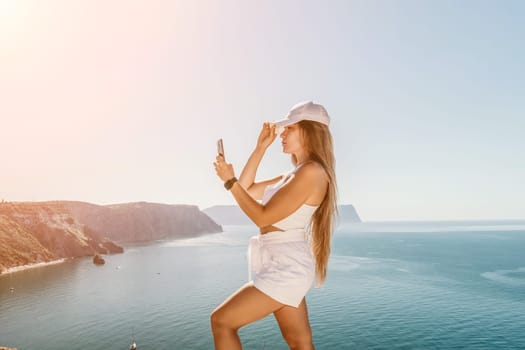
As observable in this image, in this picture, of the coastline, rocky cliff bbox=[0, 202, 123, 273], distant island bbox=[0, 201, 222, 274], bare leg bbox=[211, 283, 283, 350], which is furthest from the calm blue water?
bare leg bbox=[211, 283, 283, 350]

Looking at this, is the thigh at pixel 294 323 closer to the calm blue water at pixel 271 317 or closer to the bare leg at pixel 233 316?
the bare leg at pixel 233 316

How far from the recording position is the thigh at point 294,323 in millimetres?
2424

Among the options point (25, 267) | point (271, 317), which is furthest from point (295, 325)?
point (25, 267)

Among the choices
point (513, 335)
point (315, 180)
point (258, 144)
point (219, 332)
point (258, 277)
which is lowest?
point (513, 335)

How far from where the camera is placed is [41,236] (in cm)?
10688

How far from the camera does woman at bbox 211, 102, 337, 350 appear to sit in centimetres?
222

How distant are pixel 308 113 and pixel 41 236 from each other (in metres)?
126

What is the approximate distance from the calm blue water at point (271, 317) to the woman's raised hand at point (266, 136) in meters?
41.4

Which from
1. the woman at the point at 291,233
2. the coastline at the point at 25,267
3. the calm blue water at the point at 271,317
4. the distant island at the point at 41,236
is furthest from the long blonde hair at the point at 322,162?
the distant island at the point at 41,236

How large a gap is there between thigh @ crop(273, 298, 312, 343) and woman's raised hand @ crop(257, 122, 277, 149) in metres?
1.31

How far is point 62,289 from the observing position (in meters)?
70.9

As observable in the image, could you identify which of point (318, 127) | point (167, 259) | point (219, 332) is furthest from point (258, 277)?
point (167, 259)

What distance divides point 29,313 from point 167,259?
6298cm

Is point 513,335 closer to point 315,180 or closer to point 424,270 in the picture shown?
point 424,270
